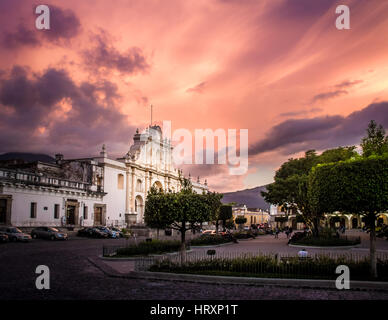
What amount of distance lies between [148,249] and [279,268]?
32.7 feet

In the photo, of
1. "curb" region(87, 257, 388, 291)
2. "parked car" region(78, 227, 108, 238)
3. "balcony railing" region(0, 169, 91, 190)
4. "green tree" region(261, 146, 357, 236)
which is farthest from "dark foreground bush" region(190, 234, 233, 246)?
"balcony railing" region(0, 169, 91, 190)

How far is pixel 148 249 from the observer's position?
2155 cm

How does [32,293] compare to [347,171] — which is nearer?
[32,293]

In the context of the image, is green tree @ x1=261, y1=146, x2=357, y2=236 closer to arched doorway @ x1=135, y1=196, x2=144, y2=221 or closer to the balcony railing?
the balcony railing

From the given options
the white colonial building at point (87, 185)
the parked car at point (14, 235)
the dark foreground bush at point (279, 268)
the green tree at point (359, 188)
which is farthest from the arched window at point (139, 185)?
the green tree at point (359, 188)

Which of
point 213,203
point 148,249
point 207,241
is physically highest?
point 213,203

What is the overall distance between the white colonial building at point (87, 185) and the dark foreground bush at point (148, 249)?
4.78 m

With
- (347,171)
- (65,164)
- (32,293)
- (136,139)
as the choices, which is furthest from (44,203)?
(347,171)

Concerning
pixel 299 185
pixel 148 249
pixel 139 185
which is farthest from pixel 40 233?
pixel 139 185

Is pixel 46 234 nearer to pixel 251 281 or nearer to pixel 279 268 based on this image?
pixel 279 268

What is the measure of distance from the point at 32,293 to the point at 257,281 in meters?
6.85

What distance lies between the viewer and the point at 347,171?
43.8 ft

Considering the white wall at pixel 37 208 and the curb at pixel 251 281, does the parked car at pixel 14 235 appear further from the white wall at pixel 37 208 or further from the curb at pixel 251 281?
the curb at pixel 251 281
